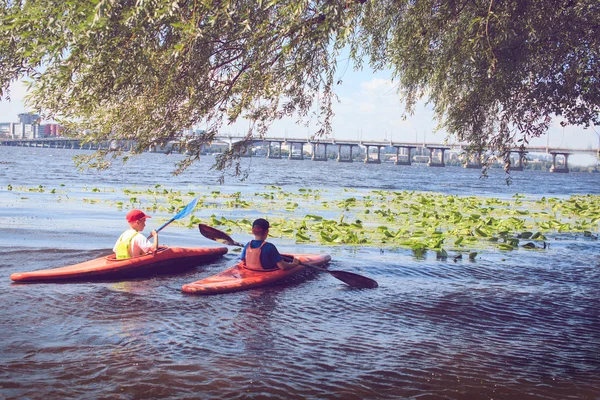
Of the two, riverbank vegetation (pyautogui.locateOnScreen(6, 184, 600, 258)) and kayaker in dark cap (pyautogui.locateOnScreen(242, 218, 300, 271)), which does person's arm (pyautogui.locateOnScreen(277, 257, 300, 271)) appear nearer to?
kayaker in dark cap (pyautogui.locateOnScreen(242, 218, 300, 271))

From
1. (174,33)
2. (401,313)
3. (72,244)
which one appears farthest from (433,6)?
(72,244)

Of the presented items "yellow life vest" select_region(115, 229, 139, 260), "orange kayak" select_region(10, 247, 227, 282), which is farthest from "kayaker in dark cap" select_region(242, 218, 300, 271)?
"yellow life vest" select_region(115, 229, 139, 260)

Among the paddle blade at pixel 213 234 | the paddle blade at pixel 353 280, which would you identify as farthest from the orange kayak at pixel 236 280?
the paddle blade at pixel 213 234

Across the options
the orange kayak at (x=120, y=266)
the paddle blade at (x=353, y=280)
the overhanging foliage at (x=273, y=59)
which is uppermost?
the overhanging foliage at (x=273, y=59)

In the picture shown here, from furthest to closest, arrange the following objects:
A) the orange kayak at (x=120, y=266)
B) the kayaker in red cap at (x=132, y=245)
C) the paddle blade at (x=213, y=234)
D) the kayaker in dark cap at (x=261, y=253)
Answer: the paddle blade at (x=213, y=234) < the kayaker in red cap at (x=132, y=245) < the kayaker in dark cap at (x=261, y=253) < the orange kayak at (x=120, y=266)

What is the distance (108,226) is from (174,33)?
9.42 metres

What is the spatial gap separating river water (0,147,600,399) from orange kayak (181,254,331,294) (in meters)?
0.19

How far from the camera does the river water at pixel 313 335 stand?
6078 millimetres

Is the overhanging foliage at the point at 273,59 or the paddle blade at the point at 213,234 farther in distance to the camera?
the paddle blade at the point at 213,234

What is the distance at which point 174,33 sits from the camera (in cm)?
827

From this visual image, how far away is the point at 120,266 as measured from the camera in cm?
1020

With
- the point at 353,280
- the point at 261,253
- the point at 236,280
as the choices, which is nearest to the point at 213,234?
the point at 261,253

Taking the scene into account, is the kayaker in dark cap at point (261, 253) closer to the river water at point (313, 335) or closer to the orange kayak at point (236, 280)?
the orange kayak at point (236, 280)

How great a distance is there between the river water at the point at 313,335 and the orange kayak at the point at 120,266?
0.21 m
